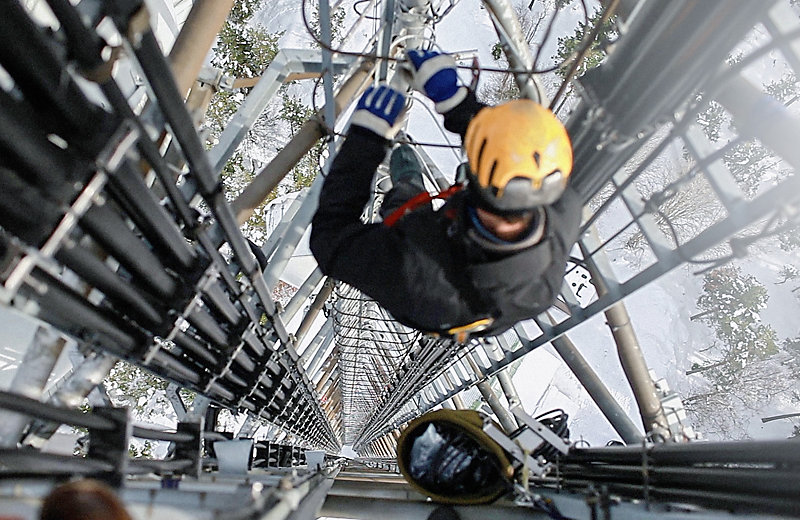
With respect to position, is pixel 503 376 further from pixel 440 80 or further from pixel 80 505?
pixel 80 505

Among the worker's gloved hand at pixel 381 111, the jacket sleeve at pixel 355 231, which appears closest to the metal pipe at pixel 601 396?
the jacket sleeve at pixel 355 231

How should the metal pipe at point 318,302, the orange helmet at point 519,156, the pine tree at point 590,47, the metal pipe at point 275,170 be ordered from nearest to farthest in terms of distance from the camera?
1. the orange helmet at point 519,156
2. the pine tree at point 590,47
3. the metal pipe at point 275,170
4. the metal pipe at point 318,302

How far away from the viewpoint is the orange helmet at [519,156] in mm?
1795

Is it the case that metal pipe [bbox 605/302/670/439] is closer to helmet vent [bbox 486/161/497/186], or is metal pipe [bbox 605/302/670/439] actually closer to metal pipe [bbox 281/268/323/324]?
helmet vent [bbox 486/161/497/186]

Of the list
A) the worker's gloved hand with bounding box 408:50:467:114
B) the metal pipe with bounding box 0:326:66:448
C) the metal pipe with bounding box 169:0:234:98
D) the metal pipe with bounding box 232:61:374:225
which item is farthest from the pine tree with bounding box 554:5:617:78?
the metal pipe with bounding box 0:326:66:448

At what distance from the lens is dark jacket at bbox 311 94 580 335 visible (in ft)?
6.84

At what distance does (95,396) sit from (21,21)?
1.84m

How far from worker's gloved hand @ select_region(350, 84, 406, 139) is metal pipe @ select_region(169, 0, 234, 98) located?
68cm

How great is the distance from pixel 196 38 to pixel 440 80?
1006 millimetres

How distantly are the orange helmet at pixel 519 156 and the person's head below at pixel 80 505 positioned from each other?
1276 millimetres

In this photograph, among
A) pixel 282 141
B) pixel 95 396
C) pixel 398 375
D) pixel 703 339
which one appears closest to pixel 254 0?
pixel 282 141

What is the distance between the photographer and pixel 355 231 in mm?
2348

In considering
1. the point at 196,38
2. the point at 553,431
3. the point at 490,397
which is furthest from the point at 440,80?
the point at 490,397

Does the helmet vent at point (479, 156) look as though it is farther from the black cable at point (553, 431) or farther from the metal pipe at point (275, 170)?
the metal pipe at point (275, 170)
